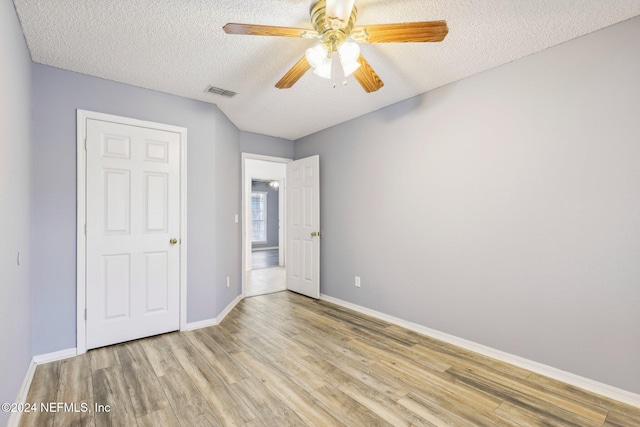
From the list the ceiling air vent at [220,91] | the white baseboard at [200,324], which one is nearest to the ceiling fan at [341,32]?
the ceiling air vent at [220,91]

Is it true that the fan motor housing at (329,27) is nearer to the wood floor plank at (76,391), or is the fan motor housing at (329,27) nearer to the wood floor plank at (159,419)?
the wood floor plank at (159,419)

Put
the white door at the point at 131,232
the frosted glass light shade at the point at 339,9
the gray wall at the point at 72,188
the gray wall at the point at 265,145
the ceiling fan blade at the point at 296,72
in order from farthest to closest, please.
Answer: the gray wall at the point at 265,145, the white door at the point at 131,232, the gray wall at the point at 72,188, the ceiling fan blade at the point at 296,72, the frosted glass light shade at the point at 339,9

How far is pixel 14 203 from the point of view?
1828 mm

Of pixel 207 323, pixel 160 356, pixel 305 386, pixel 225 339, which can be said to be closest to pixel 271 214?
pixel 207 323

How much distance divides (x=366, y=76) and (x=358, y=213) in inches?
76.5

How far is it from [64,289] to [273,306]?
2.21 meters

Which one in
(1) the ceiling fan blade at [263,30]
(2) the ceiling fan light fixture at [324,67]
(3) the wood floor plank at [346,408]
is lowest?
(3) the wood floor plank at [346,408]

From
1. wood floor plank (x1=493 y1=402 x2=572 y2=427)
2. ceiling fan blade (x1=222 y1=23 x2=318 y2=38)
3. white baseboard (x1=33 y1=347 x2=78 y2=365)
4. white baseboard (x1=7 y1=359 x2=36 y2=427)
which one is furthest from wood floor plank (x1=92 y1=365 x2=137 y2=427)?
ceiling fan blade (x1=222 y1=23 x2=318 y2=38)

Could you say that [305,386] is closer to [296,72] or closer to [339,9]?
[296,72]

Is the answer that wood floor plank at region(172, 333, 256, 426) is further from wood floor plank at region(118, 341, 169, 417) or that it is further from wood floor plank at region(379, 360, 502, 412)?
wood floor plank at region(379, 360, 502, 412)

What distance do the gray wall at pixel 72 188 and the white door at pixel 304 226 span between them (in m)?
1.38

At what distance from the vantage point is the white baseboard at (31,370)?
5.60ft

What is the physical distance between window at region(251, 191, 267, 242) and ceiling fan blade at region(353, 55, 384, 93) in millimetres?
8507

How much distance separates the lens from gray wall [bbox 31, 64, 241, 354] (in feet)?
8.14
